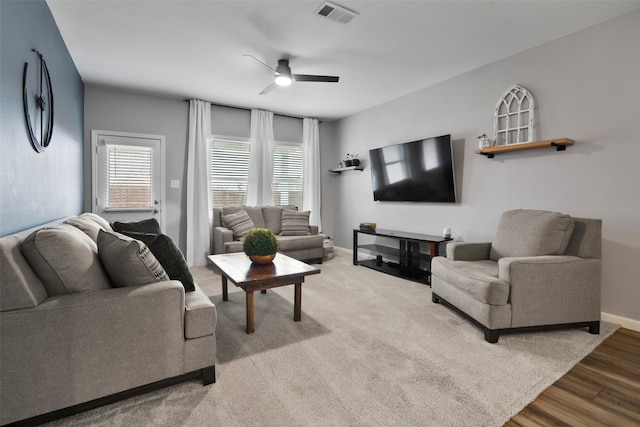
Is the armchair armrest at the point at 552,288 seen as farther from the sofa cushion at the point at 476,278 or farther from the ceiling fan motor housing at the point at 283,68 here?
the ceiling fan motor housing at the point at 283,68

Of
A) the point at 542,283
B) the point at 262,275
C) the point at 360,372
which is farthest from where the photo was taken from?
the point at 262,275

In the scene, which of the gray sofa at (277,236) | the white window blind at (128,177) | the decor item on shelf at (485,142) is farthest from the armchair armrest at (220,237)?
the decor item on shelf at (485,142)

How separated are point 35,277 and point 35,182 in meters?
1.11

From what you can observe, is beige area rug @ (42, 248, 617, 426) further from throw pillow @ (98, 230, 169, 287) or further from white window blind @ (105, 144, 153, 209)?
white window blind @ (105, 144, 153, 209)

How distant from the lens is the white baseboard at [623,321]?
2693 millimetres

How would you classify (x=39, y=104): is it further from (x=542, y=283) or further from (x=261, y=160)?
(x=542, y=283)

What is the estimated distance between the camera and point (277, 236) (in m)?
5.19

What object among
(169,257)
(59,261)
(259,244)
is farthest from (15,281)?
(259,244)

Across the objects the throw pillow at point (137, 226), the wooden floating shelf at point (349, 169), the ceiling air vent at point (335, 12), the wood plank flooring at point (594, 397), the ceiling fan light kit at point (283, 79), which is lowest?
the wood plank flooring at point (594, 397)

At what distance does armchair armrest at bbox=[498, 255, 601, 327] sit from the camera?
246 centimetres

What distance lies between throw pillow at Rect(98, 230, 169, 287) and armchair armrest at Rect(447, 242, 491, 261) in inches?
106

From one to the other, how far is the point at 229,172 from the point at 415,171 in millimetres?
3130

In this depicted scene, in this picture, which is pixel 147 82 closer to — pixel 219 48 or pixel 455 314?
pixel 219 48

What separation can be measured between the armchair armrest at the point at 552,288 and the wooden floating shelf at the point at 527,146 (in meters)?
1.12
